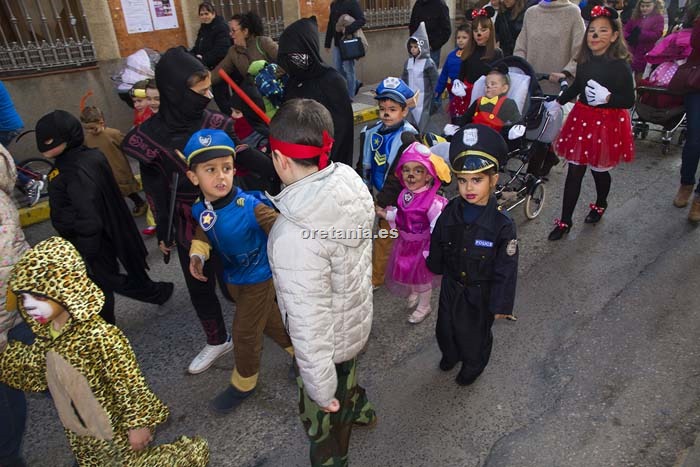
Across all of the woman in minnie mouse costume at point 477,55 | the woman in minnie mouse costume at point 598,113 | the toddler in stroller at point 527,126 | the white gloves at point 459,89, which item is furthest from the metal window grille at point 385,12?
the woman in minnie mouse costume at point 598,113

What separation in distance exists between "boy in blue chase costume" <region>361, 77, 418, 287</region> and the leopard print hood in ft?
7.62

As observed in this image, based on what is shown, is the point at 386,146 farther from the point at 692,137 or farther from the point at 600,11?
the point at 692,137

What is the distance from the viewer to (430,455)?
2.95 meters

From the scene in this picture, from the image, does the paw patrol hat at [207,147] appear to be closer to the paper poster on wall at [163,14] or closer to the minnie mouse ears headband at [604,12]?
the minnie mouse ears headband at [604,12]

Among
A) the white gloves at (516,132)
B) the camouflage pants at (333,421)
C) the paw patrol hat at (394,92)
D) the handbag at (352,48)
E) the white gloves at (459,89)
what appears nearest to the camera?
the camouflage pants at (333,421)

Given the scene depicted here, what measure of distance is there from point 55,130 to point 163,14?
6.88m

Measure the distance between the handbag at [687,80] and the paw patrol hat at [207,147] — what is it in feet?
15.1

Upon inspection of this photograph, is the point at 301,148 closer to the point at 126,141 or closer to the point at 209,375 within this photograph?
the point at 126,141

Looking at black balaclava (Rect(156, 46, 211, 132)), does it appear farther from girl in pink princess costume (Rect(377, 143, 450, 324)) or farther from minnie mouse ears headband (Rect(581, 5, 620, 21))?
minnie mouse ears headband (Rect(581, 5, 620, 21))

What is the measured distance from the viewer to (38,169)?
745cm

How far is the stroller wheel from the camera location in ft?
17.9

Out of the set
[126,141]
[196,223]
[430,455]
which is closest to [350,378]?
[430,455]

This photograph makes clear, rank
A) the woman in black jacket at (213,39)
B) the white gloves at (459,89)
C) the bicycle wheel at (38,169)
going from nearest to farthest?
1. the white gloves at (459,89)
2. the bicycle wheel at (38,169)
3. the woman in black jacket at (213,39)

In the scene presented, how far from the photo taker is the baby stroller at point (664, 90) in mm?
6570
